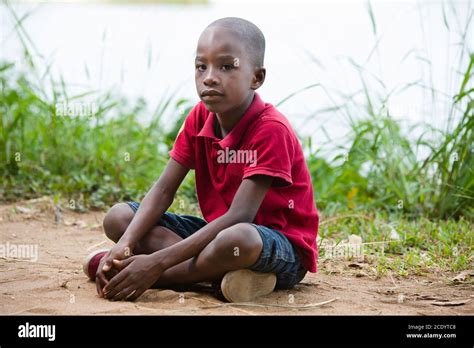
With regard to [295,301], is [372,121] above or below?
above

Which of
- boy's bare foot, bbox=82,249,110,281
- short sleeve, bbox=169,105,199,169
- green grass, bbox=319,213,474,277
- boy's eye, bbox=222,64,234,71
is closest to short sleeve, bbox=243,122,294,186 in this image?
boy's eye, bbox=222,64,234,71

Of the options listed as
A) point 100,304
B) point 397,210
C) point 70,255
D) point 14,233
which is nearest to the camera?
point 100,304

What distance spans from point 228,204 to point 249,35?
2.47 ft

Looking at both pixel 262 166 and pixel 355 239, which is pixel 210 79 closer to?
pixel 262 166

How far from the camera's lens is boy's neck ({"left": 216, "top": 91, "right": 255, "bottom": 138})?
10.4 feet

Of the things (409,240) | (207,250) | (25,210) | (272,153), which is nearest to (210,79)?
(272,153)

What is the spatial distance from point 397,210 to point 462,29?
1.37 meters

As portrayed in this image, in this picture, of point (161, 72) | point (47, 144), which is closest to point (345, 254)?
point (47, 144)

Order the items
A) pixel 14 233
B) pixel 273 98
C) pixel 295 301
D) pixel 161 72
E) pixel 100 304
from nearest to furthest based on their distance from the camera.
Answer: pixel 100 304
pixel 295 301
pixel 14 233
pixel 273 98
pixel 161 72

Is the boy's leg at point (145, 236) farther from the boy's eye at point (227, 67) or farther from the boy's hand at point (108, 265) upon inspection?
the boy's eye at point (227, 67)

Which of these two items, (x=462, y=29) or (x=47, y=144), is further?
(x=47, y=144)

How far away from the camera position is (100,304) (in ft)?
9.57

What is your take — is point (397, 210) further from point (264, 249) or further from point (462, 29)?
point (264, 249)

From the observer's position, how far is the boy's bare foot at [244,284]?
9.73 feet
